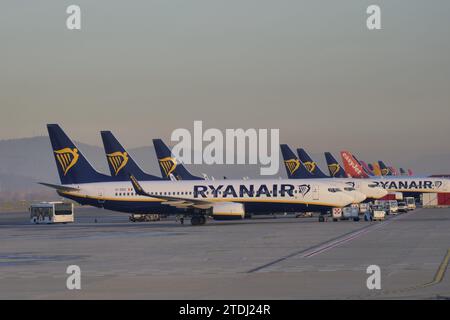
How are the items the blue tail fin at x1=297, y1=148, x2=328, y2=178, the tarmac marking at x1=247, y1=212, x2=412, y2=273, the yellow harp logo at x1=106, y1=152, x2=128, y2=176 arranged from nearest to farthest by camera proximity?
1. the tarmac marking at x1=247, y1=212, x2=412, y2=273
2. the yellow harp logo at x1=106, y1=152, x2=128, y2=176
3. the blue tail fin at x1=297, y1=148, x2=328, y2=178

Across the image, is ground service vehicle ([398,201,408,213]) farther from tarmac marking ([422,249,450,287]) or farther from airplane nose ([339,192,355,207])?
tarmac marking ([422,249,450,287])

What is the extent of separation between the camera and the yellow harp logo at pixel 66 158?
101000 mm

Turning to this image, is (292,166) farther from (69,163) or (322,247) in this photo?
(322,247)

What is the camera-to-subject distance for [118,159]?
359 feet

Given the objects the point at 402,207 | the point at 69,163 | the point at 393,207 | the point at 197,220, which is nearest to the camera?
the point at 197,220

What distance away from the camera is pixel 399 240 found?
199 ft

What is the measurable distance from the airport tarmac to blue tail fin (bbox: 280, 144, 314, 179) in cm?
7401

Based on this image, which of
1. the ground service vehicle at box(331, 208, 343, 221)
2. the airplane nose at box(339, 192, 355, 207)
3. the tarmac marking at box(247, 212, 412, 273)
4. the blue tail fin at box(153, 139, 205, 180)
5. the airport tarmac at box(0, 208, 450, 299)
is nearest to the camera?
the airport tarmac at box(0, 208, 450, 299)

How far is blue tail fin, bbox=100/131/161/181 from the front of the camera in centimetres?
10856

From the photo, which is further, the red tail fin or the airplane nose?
the red tail fin

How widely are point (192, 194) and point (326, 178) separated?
23.8 meters

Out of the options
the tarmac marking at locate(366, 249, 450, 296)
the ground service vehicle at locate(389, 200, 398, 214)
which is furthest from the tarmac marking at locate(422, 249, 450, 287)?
→ the ground service vehicle at locate(389, 200, 398, 214)

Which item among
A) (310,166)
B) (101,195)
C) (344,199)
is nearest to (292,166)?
(310,166)
